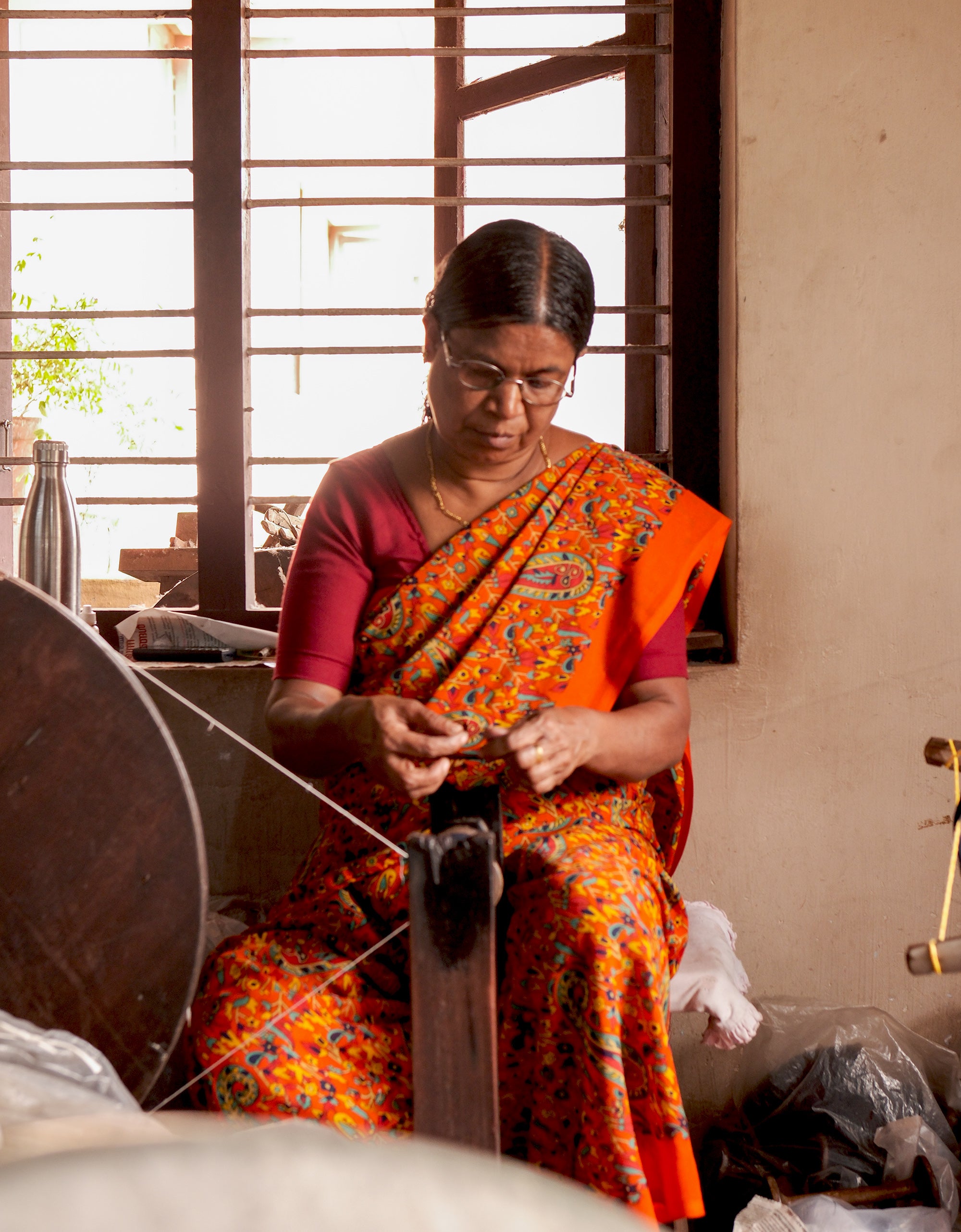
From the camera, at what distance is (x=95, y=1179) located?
28cm

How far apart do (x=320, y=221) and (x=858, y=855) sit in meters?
6.41

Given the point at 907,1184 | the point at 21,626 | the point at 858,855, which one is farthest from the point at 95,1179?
the point at 858,855

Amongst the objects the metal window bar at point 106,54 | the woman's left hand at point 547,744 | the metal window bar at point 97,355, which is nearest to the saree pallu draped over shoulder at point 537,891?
the woman's left hand at point 547,744

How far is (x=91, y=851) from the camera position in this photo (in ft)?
3.26

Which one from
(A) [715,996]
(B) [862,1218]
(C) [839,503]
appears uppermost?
(C) [839,503]

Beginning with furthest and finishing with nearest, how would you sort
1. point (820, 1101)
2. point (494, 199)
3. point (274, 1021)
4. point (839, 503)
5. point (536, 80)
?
1. point (536, 80)
2. point (494, 199)
3. point (839, 503)
4. point (820, 1101)
5. point (274, 1021)

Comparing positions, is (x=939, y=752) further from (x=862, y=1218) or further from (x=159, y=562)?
(x=159, y=562)

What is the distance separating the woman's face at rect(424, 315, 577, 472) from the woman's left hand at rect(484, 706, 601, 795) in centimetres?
43

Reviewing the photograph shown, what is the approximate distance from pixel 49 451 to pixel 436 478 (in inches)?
21.8

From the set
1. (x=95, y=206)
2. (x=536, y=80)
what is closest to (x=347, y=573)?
(x=95, y=206)

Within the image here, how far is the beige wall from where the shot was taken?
1.96 m

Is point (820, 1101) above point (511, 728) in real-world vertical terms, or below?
below

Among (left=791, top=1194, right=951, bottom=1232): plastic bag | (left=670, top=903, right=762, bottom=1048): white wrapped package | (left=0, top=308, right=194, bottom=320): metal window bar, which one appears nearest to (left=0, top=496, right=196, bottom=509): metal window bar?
(left=0, top=308, right=194, bottom=320): metal window bar

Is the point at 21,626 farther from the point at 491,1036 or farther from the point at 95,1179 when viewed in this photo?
the point at 95,1179
